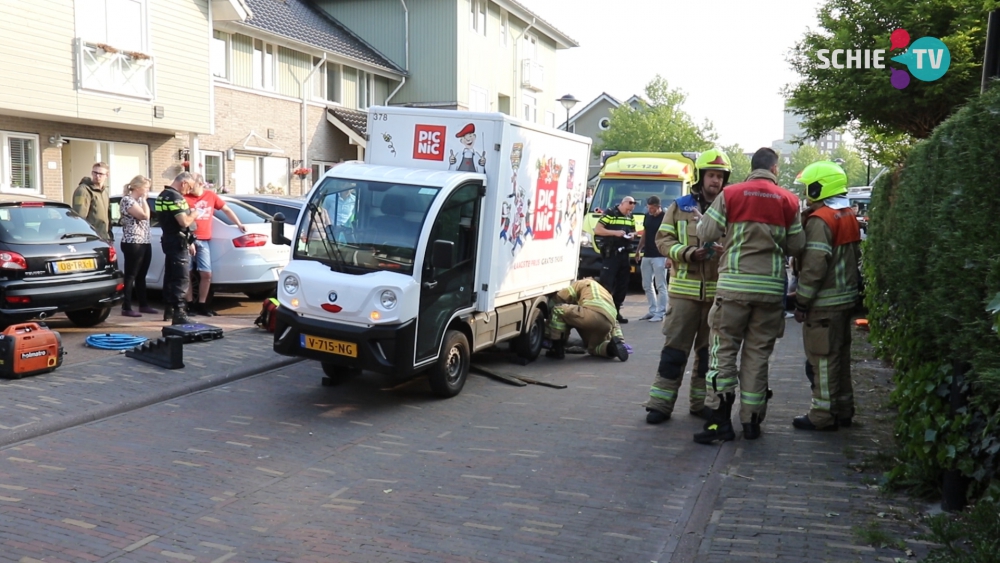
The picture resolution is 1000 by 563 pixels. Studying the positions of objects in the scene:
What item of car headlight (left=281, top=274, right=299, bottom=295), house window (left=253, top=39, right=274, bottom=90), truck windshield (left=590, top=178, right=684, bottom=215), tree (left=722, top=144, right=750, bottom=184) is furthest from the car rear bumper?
tree (left=722, top=144, right=750, bottom=184)

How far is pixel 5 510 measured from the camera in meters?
5.03

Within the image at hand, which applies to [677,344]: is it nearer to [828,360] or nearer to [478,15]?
[828,360]

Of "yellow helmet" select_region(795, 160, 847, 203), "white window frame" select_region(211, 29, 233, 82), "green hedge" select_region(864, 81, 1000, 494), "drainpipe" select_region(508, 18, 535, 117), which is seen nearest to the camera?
"green hedge" select_region(864, 81, 1000, 494)

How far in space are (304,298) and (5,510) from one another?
302 centimetres

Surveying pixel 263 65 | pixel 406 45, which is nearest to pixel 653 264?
pixel 263 65

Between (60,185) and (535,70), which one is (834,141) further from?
(60,185)

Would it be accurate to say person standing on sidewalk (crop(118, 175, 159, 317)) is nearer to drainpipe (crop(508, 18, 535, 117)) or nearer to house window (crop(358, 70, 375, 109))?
house window (crop(358, 70, 375, 109))

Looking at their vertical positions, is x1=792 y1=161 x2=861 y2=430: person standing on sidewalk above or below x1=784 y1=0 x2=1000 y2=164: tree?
below

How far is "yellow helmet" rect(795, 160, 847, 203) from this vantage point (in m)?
6.67

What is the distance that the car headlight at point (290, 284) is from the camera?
7.65 meters

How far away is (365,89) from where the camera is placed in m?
30.1

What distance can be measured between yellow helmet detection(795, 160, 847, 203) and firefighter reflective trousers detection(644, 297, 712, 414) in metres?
1.18

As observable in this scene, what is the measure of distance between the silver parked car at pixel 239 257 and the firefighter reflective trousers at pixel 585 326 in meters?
4.54

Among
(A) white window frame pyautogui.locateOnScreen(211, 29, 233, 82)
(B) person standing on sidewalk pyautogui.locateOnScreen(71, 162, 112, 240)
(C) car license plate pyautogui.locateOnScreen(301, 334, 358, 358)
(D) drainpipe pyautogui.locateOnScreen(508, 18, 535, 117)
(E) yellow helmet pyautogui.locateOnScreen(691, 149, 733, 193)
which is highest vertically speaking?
(D) drainpipe pyautogui.locateOnScreen(508, 18, 535, 117)
